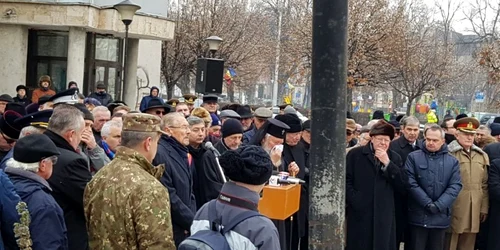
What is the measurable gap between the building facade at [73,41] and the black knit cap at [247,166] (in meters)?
14.5

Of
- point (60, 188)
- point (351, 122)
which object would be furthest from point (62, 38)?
point (60, 188)

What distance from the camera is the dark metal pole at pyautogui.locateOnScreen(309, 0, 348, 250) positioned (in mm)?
3779

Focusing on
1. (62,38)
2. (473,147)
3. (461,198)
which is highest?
(62,38)

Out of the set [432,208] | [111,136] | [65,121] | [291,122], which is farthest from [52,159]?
[432,208]

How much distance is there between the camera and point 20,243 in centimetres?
379

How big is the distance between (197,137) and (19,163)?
8.49 ft

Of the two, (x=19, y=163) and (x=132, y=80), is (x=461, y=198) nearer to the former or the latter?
(x=19, y=163)

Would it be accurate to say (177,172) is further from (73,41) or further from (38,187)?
(73,41)

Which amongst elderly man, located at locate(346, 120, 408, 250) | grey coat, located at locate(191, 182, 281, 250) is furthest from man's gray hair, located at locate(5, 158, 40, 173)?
elderly man, located at locate(346, 120, 408, 250)

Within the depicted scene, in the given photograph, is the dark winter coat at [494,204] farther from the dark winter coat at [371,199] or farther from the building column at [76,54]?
the building column at [76,54]

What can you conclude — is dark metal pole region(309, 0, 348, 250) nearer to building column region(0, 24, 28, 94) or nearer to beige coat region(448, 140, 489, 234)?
beige coat region(448, 140, 489, 234)

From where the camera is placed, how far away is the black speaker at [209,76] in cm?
1515

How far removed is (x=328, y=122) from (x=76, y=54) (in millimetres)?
16893

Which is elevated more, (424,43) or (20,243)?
(424,43)
